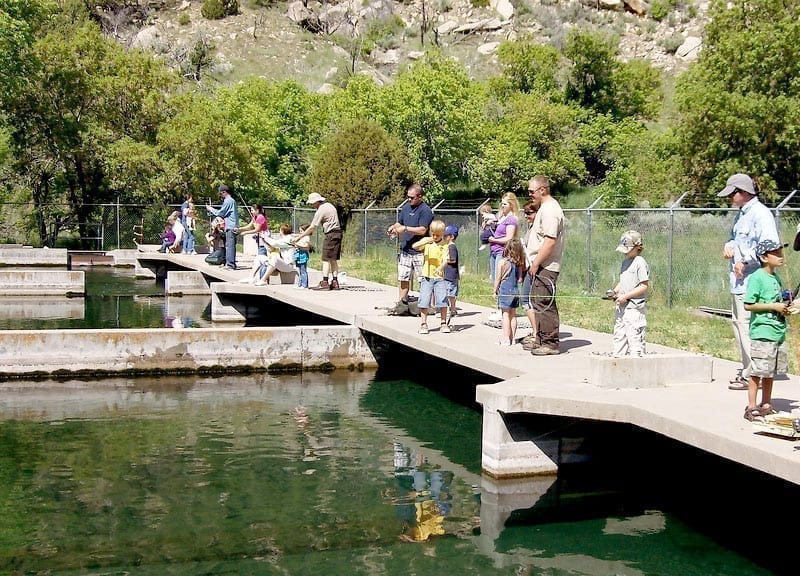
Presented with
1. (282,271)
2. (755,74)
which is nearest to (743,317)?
(282,271)

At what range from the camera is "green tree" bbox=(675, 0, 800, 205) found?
36688 millimetres

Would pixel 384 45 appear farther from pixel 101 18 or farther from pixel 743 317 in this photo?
pixel 743 317

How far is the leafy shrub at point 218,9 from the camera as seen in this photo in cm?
9831

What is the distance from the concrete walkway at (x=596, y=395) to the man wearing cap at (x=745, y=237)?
51 cm

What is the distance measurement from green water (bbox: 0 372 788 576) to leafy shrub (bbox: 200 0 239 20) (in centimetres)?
8955

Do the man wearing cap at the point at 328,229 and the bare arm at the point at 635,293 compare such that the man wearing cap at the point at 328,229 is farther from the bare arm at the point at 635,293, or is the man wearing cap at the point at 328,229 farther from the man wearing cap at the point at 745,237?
the man wearing cap at the point at 745,237

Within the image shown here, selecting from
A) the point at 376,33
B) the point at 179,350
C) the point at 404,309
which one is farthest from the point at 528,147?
the point at 376,33

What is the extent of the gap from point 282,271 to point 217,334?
628cm

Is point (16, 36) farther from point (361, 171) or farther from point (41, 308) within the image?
point (41, 308)

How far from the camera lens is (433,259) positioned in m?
14.1

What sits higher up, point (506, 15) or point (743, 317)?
point (506, 15)

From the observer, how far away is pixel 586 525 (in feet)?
29.5

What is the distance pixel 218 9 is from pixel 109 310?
261 ft

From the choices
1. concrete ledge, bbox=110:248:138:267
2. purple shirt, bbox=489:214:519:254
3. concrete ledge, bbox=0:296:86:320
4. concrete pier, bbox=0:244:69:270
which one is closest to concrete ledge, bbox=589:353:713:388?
purple shirt, bbox=489:214:519:254
